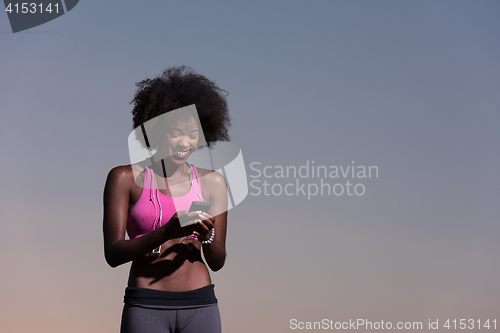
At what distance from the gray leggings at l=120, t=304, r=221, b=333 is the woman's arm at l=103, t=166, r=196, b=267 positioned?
293 mm

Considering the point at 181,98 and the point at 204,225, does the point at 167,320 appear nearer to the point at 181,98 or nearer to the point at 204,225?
the point at 204,225

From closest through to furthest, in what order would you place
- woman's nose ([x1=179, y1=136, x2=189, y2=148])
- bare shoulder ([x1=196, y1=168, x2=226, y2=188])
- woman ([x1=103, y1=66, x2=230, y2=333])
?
woman ([x1=103, y1=66, x2=230, y2=333]) < woman's nose ([x1=179, y1=136, x2=189, y2=148]) < bare shoulder ([x1=196, y1=168, x2=226, y2=188])

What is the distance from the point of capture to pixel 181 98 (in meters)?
3.62

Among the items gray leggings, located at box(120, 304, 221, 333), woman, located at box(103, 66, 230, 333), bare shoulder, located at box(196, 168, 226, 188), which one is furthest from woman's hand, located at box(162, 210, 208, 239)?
bare shoulder, located at box(196, 168, 226, 188)

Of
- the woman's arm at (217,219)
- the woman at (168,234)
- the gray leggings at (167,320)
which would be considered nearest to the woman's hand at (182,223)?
the woman at (168,234)

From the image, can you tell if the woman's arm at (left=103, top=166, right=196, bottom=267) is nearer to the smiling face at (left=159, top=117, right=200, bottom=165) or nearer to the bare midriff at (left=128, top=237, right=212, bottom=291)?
the bare midriff at (left=128, top=237, right=212, bottom=291)

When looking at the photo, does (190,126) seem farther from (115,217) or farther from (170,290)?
(170,290)

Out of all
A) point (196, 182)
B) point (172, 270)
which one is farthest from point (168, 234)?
point (196, 182)

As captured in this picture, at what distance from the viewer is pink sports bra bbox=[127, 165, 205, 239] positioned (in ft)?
9.58

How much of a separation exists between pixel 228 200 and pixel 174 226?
74 centimetres

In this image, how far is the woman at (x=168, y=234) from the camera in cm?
276

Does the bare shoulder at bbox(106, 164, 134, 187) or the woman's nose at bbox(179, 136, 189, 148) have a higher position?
the woman's nose at bbox(179, 136, 189, 148)

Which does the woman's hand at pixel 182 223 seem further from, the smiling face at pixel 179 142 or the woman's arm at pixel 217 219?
the smiling face at pixel 179 142

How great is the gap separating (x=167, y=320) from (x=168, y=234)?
53cm
